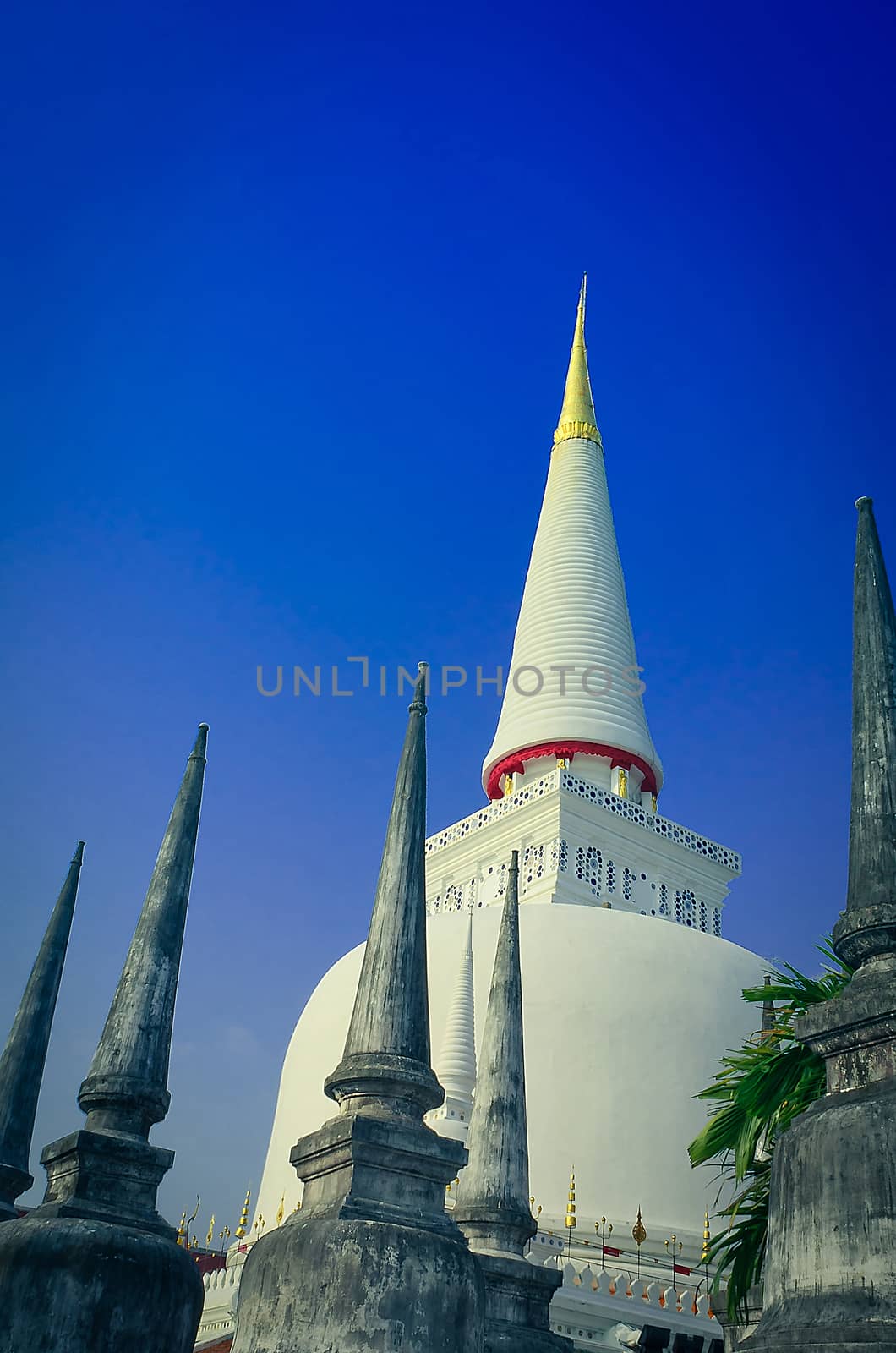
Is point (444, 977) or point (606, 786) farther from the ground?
point (606, 786)

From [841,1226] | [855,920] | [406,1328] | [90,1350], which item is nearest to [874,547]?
[855,920]

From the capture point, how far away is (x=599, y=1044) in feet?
81.5

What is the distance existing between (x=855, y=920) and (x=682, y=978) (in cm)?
2172

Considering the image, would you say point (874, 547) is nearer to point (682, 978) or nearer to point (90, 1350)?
point (90, 1350)

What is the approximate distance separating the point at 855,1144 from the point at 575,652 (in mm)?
32701

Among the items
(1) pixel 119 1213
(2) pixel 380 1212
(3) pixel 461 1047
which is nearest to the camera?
(2) pixel 380 1212

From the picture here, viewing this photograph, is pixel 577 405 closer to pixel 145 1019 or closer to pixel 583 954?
pixel 583 954

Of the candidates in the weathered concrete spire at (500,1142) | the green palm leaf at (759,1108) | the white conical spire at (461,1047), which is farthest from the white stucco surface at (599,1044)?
the green palm leaf at (759,1108)

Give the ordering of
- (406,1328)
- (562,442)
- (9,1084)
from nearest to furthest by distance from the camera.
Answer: (406,1328) → (9,1084) → (562,442)

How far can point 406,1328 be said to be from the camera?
6578 millimetres

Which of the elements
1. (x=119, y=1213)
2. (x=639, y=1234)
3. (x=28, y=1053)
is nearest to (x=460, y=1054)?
(x=639, y=1234)

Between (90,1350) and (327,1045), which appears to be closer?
(90,1350)

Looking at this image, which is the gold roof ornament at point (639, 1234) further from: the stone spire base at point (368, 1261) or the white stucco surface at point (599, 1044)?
the stone spire base at point (368, 1261)

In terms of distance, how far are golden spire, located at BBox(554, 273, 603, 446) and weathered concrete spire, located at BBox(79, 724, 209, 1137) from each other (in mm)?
38363
